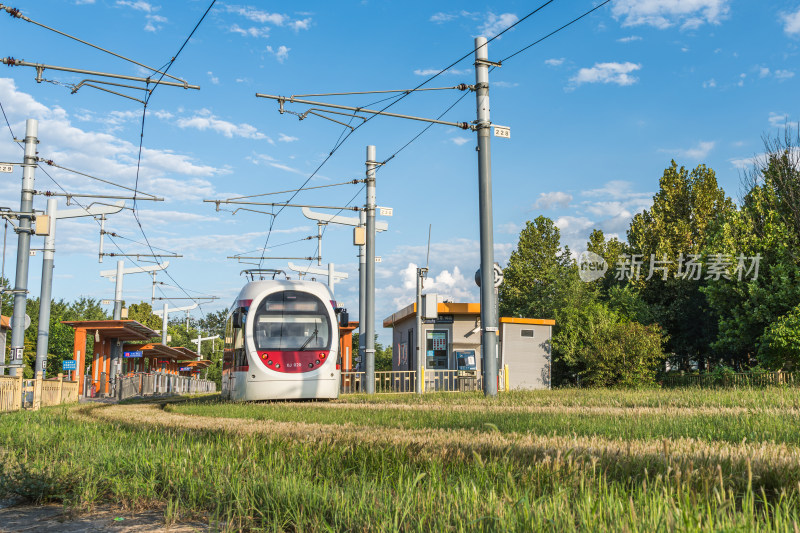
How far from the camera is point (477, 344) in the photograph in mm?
31812

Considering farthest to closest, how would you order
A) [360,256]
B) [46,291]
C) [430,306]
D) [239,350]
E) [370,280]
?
[360,256], [370,280], [46,291], [430,306], [239,350]

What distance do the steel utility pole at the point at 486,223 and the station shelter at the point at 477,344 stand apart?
14.7 meters

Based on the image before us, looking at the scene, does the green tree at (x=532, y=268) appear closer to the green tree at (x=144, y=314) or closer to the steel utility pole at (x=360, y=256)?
the steel utility pole at (x=360, y=256)

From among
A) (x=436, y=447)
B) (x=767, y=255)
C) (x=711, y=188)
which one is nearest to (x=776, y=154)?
(x=767, y=255)

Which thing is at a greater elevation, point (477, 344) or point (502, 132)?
point (502, 132)

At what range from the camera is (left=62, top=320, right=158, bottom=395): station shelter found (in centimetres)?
3170

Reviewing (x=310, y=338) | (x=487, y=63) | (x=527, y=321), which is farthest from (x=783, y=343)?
(x=310, y=338)

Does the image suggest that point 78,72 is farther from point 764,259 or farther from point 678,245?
point 678,245

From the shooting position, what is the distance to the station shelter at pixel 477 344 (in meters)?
31.3

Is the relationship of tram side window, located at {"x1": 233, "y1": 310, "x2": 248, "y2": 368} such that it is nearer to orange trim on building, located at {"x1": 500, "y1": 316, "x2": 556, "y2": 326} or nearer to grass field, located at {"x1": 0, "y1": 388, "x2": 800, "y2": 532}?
grass field, located at {"x1": 0, "y1": 388, "x2": 800, "y2": 532}

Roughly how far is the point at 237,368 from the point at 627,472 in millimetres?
→ 16395

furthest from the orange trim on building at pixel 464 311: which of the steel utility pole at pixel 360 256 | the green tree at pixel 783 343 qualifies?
the green tree at pixel 783 343

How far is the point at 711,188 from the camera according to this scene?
153ft

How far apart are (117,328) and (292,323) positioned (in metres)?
16.8
